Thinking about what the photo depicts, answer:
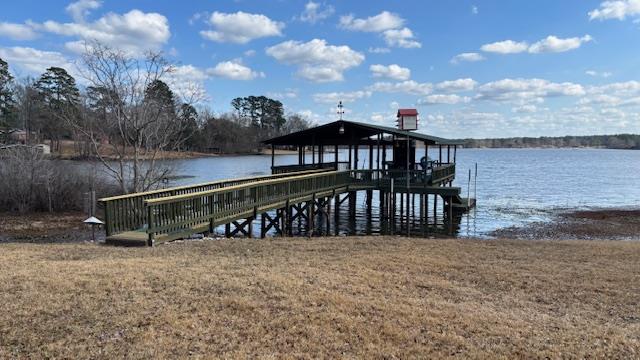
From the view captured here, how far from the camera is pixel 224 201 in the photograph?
14.5 metres

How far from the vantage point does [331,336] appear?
520 centimetres

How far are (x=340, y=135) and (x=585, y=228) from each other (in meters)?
13.2

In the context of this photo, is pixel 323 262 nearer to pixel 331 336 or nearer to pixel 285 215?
pixel 331 336

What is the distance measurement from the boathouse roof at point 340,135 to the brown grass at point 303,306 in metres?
15.1

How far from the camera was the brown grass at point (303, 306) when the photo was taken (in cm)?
495

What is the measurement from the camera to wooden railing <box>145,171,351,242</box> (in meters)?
11.8

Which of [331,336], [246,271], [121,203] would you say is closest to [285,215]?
[121,203]

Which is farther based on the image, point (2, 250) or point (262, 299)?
point (2, 250)

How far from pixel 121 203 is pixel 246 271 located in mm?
5617

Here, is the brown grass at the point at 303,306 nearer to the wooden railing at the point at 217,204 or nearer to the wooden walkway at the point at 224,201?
the wooden walkway at the point at 224,201

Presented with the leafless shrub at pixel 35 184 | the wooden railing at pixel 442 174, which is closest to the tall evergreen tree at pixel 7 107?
the leafless shrub at pixel 35 184

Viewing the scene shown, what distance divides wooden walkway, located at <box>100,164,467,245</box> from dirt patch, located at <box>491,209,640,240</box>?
4.10 meters

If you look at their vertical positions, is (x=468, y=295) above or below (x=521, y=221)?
above

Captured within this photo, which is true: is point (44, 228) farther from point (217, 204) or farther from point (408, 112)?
point (408, 112)
